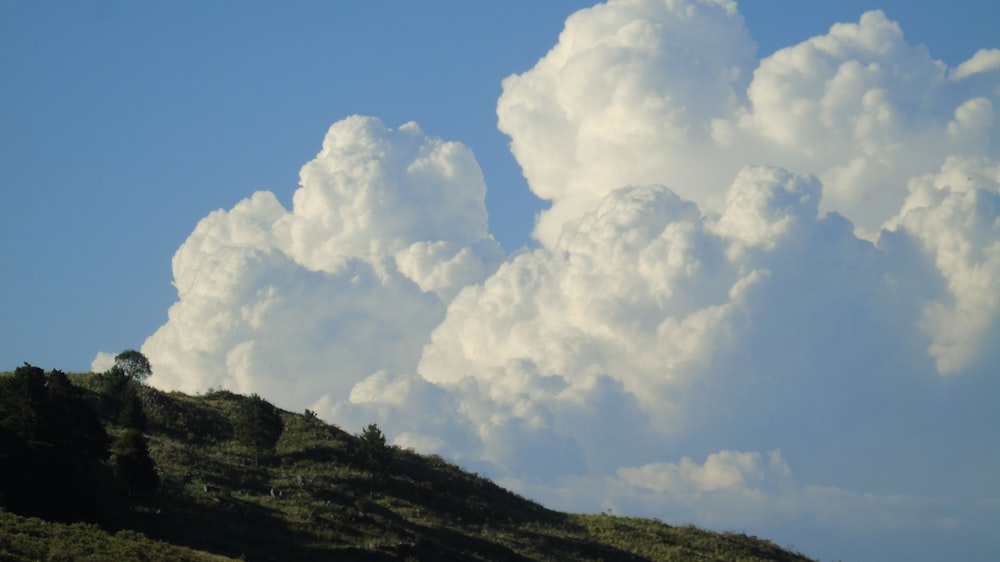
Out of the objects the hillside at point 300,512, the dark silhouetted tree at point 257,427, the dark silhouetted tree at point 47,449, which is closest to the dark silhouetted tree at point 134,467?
the hillside at point 300,512

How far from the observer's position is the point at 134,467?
66.6 meters

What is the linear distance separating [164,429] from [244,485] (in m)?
18.5

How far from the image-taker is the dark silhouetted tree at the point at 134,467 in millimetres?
66562

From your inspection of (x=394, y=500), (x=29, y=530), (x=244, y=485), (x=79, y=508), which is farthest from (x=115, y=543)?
(x=394, y=500)

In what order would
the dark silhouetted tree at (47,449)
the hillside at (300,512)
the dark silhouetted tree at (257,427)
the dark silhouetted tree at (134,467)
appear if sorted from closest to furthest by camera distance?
the dark silhouetted tree at (47,449) → the hillside at (300,512) → the dark silhouetted tree at (134,467) → the dark silhouetted tree at (257,427)

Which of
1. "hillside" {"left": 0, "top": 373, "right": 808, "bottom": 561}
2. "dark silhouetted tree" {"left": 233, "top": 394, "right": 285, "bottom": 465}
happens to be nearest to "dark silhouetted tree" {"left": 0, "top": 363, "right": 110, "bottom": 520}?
"hillside" {"left": 0, "top": 373, "right": 808, "bottom": 561}

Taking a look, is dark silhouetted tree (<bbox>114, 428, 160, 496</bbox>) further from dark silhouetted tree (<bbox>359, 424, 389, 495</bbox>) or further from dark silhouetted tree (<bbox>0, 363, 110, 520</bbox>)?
dark silhouetted tree (<bbox>359, 424, 389, 495</bbox>)

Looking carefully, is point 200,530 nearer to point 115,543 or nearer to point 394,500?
point 115,543

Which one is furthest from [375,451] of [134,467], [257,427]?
[134,467]

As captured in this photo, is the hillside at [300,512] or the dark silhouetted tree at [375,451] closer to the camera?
the hillside at [300,512]

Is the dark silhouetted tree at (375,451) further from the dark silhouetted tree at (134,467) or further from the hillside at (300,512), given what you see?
the dark silhouetted tree at (134,467)

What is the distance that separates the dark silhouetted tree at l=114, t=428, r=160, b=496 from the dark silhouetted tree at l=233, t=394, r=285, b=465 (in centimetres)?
2017

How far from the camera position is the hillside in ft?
197

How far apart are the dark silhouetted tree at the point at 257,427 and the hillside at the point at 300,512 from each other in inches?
19.1
